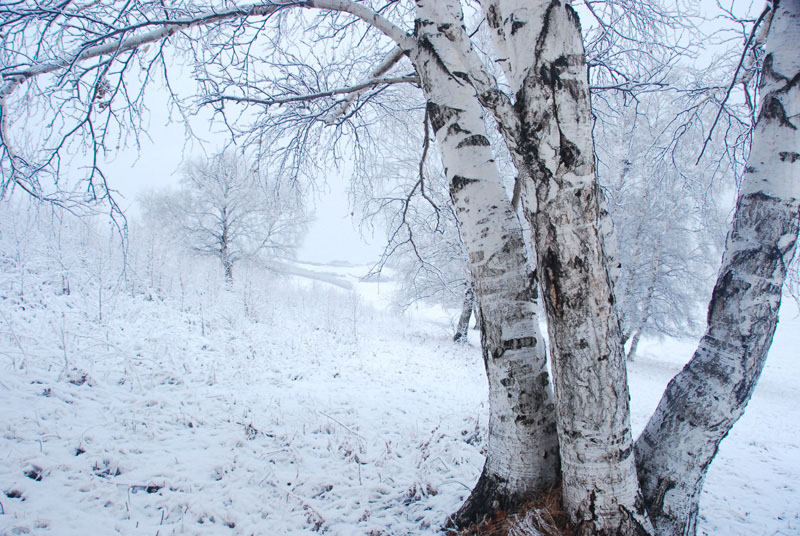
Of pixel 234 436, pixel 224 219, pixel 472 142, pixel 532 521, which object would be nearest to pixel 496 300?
pixel 472 142

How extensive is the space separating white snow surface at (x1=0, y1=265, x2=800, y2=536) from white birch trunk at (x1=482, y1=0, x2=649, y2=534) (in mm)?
1231

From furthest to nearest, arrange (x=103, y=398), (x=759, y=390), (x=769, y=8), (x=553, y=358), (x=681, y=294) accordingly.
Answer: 1. (x=681, y=294)
2. (x=759, y=390)
3. (x=103, y=398)
4. (x=769, y=8)
5. (x=553, y=358)

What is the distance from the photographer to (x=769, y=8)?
1.97 metres

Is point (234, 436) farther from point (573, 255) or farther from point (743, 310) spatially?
point (743, 310)

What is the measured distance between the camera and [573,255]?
4.96ft

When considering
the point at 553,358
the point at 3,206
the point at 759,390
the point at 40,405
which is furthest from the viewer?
the point at 759,390

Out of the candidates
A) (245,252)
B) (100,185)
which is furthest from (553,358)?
(245,252)

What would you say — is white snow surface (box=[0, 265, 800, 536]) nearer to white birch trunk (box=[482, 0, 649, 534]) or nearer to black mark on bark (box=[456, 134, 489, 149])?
white birch trunk (box=[482, 0, 649, 534])

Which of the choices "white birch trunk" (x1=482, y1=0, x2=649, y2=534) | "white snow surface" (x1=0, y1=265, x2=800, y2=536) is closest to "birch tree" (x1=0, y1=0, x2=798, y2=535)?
"white birch trunk" (x1=482, y1=0, x2=649, y2=534)

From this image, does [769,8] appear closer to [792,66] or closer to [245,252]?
[792,66]

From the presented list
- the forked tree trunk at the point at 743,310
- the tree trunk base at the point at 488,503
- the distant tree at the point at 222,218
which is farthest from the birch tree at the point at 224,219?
the forked tree trunk at the point at 743,310

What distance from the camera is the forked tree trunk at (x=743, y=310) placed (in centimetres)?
172

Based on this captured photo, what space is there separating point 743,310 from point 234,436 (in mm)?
4056

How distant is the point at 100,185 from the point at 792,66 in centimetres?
455
